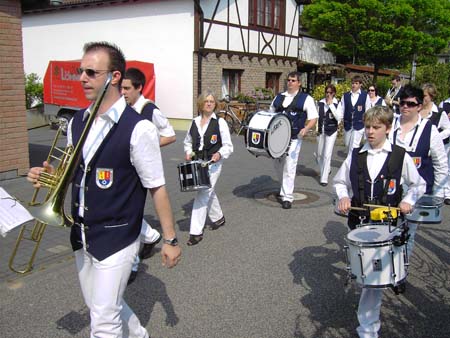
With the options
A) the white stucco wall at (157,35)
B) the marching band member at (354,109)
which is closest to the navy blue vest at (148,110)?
the marching band member at (354,109)

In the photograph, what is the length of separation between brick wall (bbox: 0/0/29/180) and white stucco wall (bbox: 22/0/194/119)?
351 inches

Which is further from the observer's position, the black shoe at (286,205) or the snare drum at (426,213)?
the black shoe at (286,205)

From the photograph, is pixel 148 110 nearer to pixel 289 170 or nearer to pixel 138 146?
pixel 138 146

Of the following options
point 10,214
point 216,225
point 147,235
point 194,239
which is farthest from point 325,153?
point 10,214

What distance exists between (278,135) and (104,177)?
4583mm

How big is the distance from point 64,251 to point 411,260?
148 inches

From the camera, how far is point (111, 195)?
2670 mm

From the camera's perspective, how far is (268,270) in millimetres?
4918

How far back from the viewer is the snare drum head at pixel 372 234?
10.1 feet

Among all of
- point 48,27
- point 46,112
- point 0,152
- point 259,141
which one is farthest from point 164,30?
point 259,141

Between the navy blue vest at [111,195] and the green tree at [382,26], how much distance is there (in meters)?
23.4

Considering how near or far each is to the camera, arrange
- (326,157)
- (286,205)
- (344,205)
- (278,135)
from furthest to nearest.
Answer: (326,157) < (286,205) < (278,135) < (344,205)

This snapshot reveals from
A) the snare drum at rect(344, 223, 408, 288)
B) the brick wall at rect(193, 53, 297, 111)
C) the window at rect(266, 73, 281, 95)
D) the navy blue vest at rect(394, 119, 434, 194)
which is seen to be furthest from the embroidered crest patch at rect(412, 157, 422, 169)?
A: the window at rect(266, 73, 281, 95)

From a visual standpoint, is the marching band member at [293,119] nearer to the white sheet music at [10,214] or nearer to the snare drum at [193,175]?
the snare drum at [193,175]
